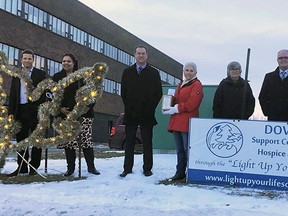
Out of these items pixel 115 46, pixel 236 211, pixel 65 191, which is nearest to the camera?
pixel 236 211

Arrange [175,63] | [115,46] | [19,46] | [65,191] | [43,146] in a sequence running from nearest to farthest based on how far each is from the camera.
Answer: [65,191] < [43,146] < [19,46] < [115,46] < [175,63]

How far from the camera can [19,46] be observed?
3556 cm

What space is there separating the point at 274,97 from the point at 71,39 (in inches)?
1527

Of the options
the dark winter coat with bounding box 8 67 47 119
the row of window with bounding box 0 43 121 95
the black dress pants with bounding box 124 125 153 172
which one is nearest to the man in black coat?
the black dress pants with bounding box 124 125 153 172

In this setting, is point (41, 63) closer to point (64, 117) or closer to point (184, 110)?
point (64, 117)

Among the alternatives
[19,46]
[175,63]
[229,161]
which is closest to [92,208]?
[229,161]

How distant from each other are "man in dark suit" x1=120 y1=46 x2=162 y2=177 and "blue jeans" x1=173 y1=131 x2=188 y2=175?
54 cm

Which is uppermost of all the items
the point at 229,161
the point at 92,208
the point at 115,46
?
the point at 115,46

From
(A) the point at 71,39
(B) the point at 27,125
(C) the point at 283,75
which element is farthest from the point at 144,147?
(A) the point at 71,39

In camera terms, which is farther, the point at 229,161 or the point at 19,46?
the point at 19,46

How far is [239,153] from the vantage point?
267 inches

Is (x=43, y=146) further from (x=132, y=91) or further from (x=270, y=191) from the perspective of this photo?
(x=270, y=191)

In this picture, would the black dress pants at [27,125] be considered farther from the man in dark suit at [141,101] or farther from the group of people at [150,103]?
the man in dark suit at [141,101]

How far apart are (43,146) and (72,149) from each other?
55 centimetres
